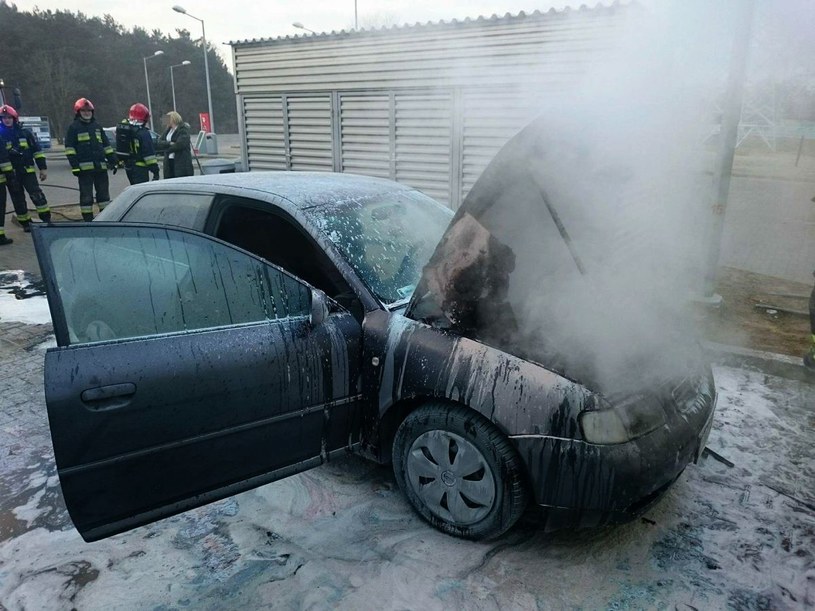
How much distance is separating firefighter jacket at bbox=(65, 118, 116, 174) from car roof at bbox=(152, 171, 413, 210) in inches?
236

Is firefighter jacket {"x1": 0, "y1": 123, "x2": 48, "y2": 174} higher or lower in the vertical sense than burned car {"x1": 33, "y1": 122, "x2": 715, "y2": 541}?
higher

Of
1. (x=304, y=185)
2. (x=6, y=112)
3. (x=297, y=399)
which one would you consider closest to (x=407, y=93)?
(x=304, y=185)

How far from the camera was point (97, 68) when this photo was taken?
157 ft

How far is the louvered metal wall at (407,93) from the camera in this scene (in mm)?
6613

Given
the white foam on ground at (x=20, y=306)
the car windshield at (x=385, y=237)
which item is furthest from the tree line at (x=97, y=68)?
the car windshield at (x=385, y=237)

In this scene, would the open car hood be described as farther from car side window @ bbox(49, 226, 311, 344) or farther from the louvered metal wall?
the louvered metal wall

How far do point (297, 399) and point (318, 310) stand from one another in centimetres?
40

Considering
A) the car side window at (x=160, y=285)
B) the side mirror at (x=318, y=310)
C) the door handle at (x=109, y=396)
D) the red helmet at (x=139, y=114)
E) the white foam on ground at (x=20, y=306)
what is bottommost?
the white foam on ground at (x=20, y=306)

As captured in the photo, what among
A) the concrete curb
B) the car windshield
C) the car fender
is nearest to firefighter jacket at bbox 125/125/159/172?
the car windshield

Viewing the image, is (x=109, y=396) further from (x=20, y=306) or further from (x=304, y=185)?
(x=20, y=306)

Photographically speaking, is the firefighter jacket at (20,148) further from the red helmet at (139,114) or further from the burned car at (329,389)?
the burned car at (329,389)

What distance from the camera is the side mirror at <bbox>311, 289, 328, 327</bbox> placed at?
2.48m

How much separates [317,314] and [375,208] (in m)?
0.98

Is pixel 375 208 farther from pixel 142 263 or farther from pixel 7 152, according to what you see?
pixel 7 152
